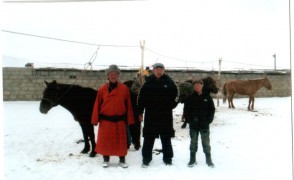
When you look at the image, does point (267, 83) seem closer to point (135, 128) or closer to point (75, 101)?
point (135, 128)

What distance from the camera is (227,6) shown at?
3396 millimetres

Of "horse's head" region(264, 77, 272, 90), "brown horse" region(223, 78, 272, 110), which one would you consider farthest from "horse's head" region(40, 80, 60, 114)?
"horse's head" region(264, 77, 272, 90)

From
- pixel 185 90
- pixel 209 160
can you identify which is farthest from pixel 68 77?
pixel 209 160

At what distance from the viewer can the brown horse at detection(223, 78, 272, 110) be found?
5.34m

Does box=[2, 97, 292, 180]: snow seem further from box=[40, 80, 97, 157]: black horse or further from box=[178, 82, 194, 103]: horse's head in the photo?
box=[178, 82, 194, 103]: horse's head

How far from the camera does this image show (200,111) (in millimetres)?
3029

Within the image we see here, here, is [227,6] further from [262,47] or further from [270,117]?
[270,117]

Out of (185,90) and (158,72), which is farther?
(185,90)

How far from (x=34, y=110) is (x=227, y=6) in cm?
334

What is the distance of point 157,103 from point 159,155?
78 centimetres

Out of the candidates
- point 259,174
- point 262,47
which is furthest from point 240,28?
point 259,174

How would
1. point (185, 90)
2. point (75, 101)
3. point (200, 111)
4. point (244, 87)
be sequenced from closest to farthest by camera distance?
point (200, 111), point (75, 101), point (185, 90), point (244, 87)

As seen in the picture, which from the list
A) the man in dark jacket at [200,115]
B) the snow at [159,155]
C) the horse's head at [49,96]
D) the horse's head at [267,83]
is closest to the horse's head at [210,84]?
the snow at [159,155]

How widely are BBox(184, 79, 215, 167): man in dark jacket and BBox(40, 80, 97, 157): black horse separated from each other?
4.32 ft
